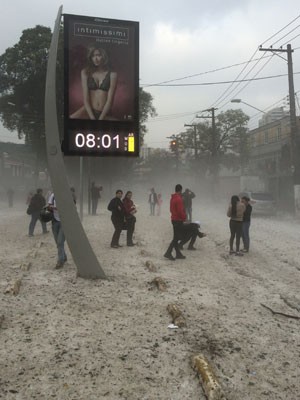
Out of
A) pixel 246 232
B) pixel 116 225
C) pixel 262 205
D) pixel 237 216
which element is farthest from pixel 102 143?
pixel 262 205

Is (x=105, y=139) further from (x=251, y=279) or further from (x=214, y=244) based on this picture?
(x=214, y=244)

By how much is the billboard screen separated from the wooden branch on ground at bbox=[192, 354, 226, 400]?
4.47 m

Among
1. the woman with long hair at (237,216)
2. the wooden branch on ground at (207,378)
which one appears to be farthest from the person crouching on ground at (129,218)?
the wooden branch on ground at (207,378)

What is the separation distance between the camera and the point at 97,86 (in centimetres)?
777

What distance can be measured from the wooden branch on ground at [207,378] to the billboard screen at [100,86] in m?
4.47

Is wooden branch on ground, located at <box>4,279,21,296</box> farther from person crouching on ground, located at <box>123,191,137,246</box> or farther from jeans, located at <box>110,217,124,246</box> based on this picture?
person crouching on ground, located at <box>123,191,137,246</box>

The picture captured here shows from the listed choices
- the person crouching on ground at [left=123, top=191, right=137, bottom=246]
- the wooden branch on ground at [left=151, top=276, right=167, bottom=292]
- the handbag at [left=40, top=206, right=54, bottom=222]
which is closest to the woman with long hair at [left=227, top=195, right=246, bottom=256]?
the person crouching on ground at [left=123, top=191, right=137, bottom=246]

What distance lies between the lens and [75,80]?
25.2ft

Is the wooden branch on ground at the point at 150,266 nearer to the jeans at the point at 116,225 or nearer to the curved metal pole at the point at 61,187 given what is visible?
the curved metal pole at the point at 61,187

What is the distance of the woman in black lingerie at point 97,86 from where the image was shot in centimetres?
772

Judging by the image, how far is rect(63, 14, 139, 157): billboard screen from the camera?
7.70m

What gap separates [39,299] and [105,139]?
10.1 ft

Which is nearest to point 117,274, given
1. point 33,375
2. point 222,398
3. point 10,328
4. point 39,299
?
point 39,299

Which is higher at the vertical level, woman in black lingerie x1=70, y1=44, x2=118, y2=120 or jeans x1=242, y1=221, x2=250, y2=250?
woman in black lingerie x1=70, y1=44, x2=118, y2=120
